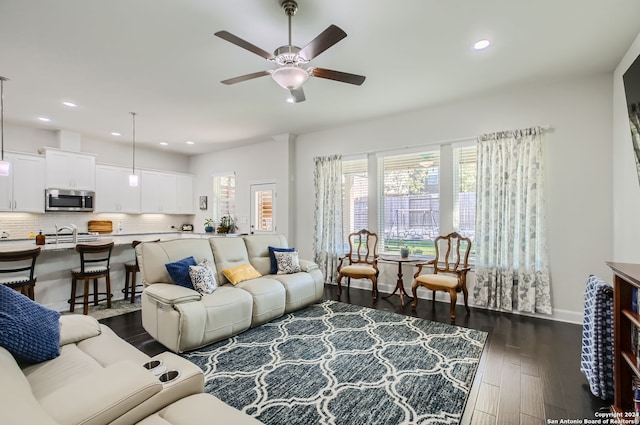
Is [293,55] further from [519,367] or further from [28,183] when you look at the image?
[28,183]

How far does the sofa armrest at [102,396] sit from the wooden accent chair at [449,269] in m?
3.47

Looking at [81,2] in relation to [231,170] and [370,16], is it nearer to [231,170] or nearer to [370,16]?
[370,16]

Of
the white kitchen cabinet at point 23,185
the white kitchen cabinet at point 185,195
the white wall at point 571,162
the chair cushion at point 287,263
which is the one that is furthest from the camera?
the white kitchen cabinet at point 185,195

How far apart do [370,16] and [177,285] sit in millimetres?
3201

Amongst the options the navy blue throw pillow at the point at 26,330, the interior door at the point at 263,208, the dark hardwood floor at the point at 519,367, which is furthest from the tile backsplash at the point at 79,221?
the navy blue throw pillow at the point at 26,330

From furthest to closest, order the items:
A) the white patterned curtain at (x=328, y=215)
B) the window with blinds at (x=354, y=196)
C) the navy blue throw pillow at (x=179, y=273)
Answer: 1. the white patterned curtain at (x=328, y=215)
2. the window with blinds at (x=354, y=196)
3. the navy blue throw pillow at (x=179, y=273)

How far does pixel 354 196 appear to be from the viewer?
5.55 meters

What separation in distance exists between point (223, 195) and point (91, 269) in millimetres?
3997

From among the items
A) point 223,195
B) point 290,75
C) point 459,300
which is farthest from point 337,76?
point 223,195

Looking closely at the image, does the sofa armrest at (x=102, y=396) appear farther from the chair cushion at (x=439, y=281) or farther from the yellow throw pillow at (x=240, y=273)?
the chair cushion at (x=439, y=281)

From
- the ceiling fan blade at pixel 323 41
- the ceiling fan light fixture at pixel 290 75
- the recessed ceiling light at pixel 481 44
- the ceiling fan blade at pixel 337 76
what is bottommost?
the ceiling fan light fixture at pixel 290 75

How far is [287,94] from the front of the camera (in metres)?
4.10

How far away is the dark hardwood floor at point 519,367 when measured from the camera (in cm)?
202

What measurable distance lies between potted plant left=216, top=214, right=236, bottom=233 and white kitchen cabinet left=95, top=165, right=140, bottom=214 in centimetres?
205
